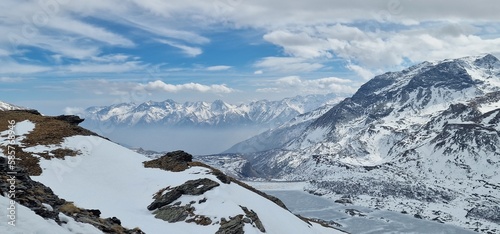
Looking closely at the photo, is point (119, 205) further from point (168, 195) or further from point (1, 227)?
point (1, 227)

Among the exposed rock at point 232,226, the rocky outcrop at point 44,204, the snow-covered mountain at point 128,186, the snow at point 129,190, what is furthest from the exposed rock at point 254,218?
the rocky outcrop at point 44,204

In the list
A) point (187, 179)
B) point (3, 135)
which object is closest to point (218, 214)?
point (187, 179)

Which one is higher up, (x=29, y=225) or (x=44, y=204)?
(x=44, y=204)

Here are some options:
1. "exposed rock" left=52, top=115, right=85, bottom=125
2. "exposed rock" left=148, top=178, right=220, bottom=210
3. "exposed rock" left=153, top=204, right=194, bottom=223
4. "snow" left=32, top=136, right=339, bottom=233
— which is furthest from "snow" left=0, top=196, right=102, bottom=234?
"exposed rock" left=52, top=115, right=85, bottom=125

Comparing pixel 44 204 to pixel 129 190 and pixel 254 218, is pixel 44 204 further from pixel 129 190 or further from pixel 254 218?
pixel 129 190

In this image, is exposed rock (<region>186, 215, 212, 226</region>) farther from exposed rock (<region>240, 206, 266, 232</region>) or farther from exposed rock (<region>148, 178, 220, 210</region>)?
exposed rock (<region>148, 178, 220, 210</region>)

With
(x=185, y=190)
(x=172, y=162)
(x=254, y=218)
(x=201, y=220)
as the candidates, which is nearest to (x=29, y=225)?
(x=201, y=220)
